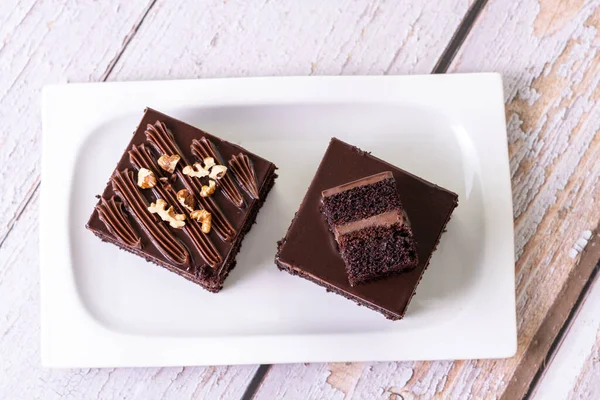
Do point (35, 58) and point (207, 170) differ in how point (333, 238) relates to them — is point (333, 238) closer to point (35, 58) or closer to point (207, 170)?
point (207, 170)

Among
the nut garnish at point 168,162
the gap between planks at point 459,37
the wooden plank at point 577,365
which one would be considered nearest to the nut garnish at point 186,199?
the nut garnish at point 168,162

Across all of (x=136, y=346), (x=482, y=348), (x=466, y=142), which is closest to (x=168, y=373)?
(x=136, y=346)

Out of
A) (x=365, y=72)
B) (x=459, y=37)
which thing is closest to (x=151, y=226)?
(x=365, y=72)

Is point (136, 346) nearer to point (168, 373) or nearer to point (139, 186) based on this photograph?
point (168, 373)

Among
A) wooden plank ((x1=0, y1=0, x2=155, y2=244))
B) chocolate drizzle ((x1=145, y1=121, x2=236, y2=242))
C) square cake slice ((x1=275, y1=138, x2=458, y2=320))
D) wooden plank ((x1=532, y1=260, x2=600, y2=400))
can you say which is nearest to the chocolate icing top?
chocolate drizzle ((x1=145, y1=121, x2=236, y2=242))

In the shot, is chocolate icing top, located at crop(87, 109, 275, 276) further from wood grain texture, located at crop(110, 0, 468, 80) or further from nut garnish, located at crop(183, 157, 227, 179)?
wood grain texture, located at crop(110, 0, 468, 80)
